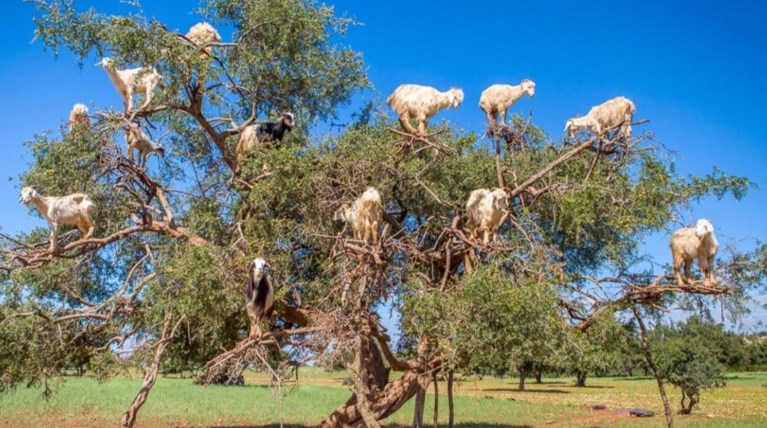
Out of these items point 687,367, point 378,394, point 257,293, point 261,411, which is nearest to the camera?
point 257,293

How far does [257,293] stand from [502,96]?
5.24 metres

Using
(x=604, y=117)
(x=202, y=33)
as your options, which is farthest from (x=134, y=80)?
(x=604, y=117)

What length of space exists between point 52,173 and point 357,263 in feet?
17.1

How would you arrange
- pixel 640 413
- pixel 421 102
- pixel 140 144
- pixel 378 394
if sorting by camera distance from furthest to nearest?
1. pixel 640 413
2. pixel 378 394
3. pixel 421 102
4. pixel 140 144

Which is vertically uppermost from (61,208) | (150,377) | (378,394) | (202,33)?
(202,33)

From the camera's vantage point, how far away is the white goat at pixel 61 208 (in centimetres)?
890

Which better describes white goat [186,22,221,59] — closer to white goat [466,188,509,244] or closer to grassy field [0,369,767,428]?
white goat [466,188,509,244]

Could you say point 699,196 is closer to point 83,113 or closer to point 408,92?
point 408,92

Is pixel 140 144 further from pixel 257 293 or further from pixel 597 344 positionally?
pixel 597 344

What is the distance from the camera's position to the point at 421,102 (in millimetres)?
10758

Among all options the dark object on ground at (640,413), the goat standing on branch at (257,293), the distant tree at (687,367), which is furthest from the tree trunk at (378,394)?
the distant tree at (687,367)

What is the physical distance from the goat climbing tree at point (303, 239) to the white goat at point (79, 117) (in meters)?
0.21

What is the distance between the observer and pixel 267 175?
9.96 metres

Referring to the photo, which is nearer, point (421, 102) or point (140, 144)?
point (140, 144)
